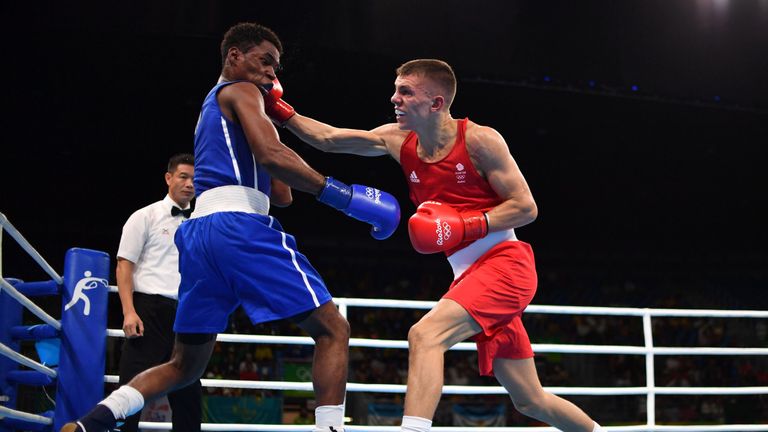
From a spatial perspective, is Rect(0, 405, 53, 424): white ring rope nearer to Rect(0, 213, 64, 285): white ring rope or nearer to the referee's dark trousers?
the referee's dark trousers

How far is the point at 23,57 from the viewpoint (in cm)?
863

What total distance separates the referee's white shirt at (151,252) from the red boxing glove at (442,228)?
4.55 ft

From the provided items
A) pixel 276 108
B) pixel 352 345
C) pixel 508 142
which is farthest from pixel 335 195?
pixel 508 142

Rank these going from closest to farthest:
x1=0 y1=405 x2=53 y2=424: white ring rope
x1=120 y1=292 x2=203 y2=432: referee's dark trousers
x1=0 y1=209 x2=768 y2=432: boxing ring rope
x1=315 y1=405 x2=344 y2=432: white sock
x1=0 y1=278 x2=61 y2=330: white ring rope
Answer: x1=315 y1=405 x2=344 y2=432: white sock → x1=0 y1=405 x2=53 y2=424: white ring rope → x1=0 y1=278 x2=61 y2=330: white ring rope → x1=0 y1=209 x2=768 y2=432: boxing ring rope → x1=120 y1=292 x2=203 y2=432: referee's dark trousers

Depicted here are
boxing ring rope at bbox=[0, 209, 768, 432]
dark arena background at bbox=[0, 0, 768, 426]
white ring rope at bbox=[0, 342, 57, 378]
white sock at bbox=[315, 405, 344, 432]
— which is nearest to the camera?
white sock at bbox=[315, 405, 344, 432]

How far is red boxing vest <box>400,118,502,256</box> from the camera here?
9.84ft

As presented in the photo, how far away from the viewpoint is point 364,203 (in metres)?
2.70

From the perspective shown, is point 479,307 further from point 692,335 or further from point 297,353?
point 692,335

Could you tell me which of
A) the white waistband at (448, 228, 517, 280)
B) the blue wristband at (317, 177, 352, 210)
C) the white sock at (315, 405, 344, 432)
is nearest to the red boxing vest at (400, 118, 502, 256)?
the white waistband at (448, 228, 517, 280)

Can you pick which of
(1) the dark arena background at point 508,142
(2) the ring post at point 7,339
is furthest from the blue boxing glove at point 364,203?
(1) the dark arena background at point 508,142

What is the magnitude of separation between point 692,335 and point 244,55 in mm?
12099

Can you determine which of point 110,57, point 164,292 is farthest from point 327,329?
point 110,57

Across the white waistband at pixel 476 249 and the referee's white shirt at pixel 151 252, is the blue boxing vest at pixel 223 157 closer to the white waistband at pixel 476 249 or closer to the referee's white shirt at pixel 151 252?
the white waistband at pixel 476 249

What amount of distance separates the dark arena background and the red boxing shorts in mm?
2498
